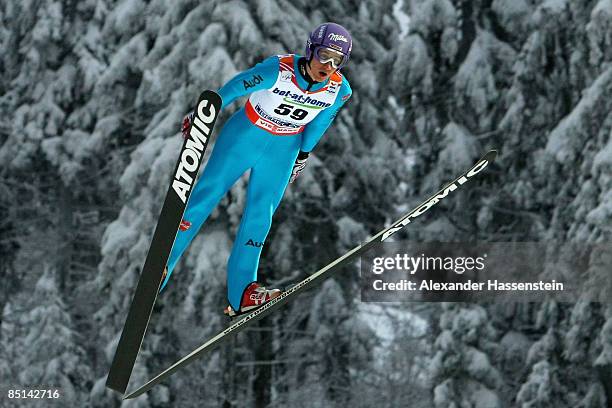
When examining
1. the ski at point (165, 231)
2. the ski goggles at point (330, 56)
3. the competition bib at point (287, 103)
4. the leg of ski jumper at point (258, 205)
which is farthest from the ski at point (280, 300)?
the ski goggles at point (330, 56)

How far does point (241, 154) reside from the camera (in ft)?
18.0

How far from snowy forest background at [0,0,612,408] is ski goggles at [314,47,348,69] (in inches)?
242

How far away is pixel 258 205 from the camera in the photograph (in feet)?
18.3

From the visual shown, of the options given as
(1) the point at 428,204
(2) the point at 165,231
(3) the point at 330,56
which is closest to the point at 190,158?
(2) the point at 165,231

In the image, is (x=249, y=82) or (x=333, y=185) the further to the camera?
(x=333, y=185)

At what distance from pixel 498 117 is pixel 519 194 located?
1.01 meters

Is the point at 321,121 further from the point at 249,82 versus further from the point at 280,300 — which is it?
the point at 280,300

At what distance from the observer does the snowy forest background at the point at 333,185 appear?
11.8m

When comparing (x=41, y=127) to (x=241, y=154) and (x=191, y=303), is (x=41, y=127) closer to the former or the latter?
(x=191, y=303)

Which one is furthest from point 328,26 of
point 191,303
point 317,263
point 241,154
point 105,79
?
point 105,79
